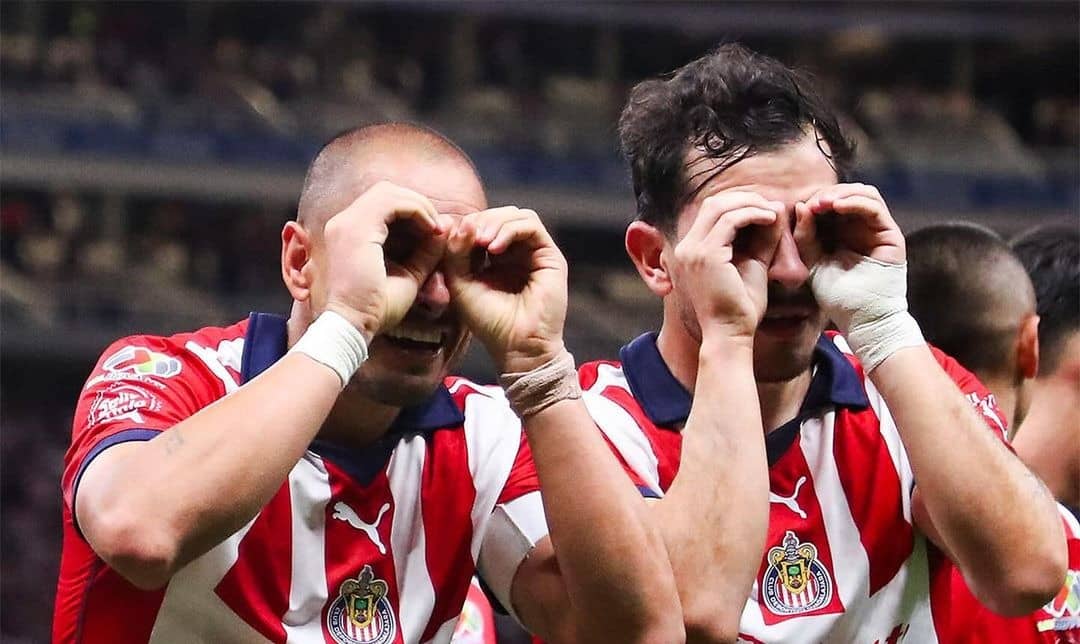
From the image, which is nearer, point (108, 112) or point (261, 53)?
point (108, 112)

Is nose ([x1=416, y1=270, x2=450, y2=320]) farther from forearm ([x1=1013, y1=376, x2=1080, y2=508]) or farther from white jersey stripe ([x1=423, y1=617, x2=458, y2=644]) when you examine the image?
forearm ([x1=1013, y1=376, x2=1080, y2=508])

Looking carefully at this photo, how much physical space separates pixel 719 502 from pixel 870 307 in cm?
40

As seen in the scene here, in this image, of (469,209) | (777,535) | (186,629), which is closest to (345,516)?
(186,629)

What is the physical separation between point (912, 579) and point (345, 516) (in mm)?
960

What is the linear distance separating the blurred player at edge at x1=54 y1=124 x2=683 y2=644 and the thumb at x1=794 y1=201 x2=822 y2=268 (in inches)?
15.1

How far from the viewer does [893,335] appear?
2.43 meters

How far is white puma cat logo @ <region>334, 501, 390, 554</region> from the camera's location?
254 centimetres

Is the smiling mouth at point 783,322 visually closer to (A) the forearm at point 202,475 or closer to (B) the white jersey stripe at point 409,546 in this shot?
(B) the white jersey stripe at point 409,546

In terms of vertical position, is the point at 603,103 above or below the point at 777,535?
below

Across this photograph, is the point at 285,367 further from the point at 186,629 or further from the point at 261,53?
the point at 261,53

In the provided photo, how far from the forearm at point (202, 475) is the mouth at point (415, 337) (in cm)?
25

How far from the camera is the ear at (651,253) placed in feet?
8.71

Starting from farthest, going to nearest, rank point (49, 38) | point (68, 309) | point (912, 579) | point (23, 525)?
point (49, 38), point (68, 309), point (23, 525), point (912, 579)

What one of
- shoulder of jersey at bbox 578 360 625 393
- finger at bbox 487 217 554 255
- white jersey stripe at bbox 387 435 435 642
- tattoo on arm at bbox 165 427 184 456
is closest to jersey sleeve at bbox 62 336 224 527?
tattoo on arm at bbox 165 427 184 456
